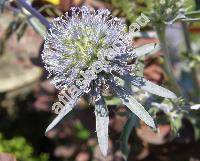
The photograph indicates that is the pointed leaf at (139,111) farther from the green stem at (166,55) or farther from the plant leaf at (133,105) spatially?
the green stem at (166,55)

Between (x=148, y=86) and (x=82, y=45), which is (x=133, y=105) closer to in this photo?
(x=148, y=86)

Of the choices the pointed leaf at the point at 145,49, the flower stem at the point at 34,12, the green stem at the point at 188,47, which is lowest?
the green stem at the point at 188,47

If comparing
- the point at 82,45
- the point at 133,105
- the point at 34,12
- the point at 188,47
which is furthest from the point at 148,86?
the point at 188,47

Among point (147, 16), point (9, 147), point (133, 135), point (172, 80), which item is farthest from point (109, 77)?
point (9, 147)

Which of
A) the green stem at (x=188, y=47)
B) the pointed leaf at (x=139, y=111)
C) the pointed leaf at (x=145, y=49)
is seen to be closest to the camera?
the pointed leaf at (x=139, y=111)

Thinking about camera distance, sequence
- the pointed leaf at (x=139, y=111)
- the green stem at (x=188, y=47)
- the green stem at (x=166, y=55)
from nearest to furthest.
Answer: the pointed leaf at (x=139, y=111) → the green stem at (x=166, y=55) → the green stem at (x=188, y=47)

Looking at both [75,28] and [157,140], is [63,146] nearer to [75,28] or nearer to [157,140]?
[157,140]

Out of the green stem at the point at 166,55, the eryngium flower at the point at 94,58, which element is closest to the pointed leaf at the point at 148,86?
the eryngium flower at the point at 94,58
